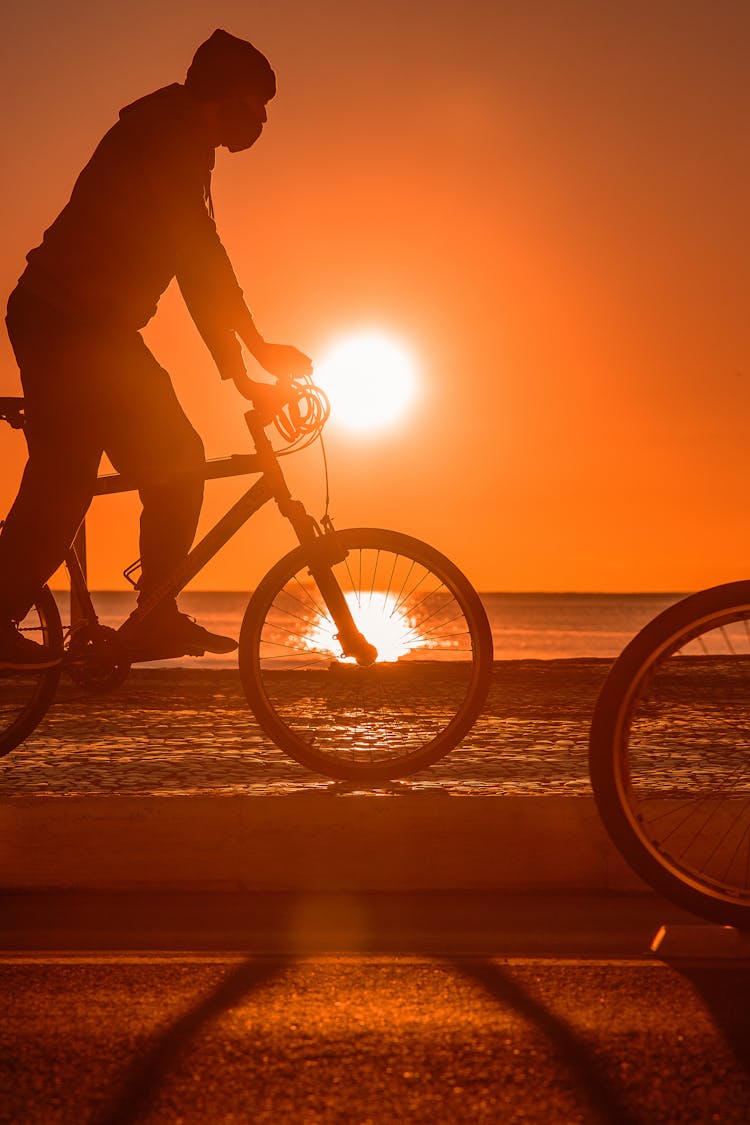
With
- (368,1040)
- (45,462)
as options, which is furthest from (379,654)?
(368,1040)

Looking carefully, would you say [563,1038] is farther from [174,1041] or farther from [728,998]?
[174,1041]

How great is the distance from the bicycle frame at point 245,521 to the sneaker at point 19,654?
A: 18cm

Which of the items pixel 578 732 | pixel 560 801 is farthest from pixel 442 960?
pixel 578 732

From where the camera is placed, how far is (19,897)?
13.8 feet

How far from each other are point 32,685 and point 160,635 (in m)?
0.66

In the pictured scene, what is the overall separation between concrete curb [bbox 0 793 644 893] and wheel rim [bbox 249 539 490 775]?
2.46ft

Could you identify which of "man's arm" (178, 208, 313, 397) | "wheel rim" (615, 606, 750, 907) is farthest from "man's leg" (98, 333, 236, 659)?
"wheel rim" (615, 606, 750, 907)

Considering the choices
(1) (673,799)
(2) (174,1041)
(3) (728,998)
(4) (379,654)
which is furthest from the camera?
(4) (379,654)

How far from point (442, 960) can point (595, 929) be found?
599 mm

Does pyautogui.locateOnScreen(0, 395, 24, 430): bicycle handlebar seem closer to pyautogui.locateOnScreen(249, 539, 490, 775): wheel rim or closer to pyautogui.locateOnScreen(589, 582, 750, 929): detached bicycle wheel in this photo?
pyautogui.locateOnScreen(249, 539, 490, 775): wheel rim

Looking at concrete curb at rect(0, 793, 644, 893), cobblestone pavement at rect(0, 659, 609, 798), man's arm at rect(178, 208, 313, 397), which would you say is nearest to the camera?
concrete curb at rect(0, 793, 644, 893)

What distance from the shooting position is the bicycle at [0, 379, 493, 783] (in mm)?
5043

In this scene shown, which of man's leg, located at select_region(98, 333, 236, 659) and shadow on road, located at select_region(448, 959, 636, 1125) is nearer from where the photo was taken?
shadow on road, located at select_region(448, 959, 636, 1125)

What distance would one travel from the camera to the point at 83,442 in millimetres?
4934
